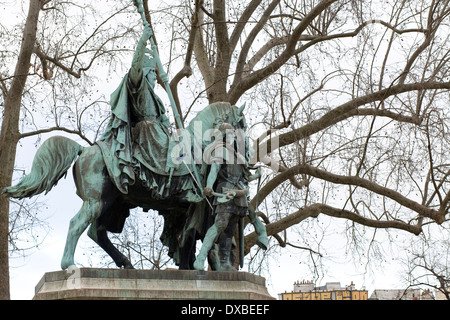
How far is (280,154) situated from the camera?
17.2 m

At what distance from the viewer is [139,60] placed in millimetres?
11664

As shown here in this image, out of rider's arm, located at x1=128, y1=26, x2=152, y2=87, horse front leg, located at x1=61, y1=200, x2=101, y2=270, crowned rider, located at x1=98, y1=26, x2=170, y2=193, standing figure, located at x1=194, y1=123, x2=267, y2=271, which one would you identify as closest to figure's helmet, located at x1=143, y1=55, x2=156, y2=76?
crowned rider, located at x1=98, y1=26, x2=170, y2=193

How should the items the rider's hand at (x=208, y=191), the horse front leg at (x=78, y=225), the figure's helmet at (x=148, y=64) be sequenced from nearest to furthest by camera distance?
the horse front leg at (x=78, y=225)
the rider's hand at (x=208, y=191)
the figure's helmet at (x=148, y=64)

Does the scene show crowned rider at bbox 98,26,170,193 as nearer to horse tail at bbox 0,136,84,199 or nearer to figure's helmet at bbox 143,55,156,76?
figure's helmet at bbox 143,55,156,76

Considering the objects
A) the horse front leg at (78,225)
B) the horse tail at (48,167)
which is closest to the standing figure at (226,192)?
the horse front leg at (78,225)

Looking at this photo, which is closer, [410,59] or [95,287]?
[95,287]

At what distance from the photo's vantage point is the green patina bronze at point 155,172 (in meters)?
11.2

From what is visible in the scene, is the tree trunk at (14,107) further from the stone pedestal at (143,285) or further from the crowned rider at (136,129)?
the stone pedestal at (143,285)

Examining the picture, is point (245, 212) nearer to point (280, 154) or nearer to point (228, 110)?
point (228, 110)

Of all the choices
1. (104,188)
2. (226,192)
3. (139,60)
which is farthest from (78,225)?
(139,60)

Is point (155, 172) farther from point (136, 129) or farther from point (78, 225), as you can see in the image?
point (78, 225)

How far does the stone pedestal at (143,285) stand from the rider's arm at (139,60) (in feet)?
8.02
